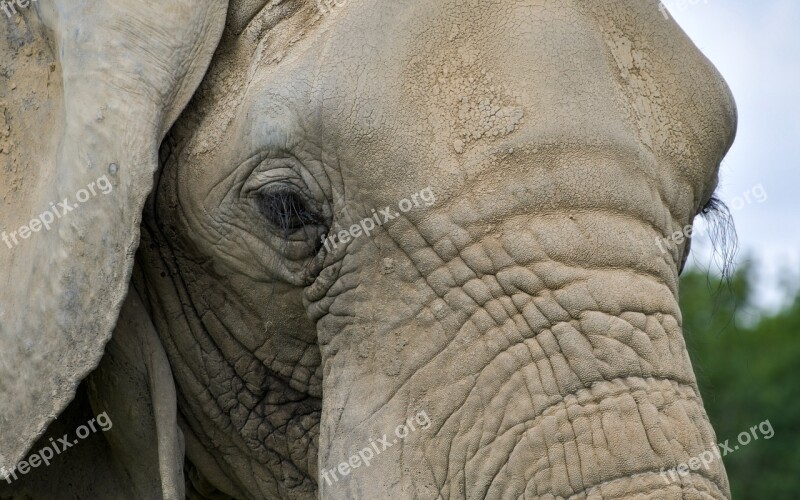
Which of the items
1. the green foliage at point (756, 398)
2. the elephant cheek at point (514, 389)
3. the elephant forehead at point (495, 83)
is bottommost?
the elephant cheek at point (514, 389)

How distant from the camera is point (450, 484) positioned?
247 cm

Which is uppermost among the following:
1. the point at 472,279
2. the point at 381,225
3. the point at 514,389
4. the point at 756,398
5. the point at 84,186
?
the point at 756,398

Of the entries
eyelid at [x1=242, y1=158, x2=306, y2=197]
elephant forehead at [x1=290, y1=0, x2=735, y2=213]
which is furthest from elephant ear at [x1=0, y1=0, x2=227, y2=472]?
elephant forehead at [x1=290, y1=0, x2=735, y2=213]

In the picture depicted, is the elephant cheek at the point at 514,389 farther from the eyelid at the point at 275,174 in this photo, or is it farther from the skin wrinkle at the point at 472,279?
the eyelid at the point at 275,174

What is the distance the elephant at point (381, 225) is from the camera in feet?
7.97

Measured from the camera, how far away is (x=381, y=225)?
2588mm

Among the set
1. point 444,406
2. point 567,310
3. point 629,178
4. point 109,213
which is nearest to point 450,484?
point 444,406

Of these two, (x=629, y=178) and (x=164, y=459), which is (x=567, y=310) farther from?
(x=164, y=459)

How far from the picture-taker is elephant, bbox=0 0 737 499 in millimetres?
2428

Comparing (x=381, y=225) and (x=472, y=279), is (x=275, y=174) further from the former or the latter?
(x=472, y=279)

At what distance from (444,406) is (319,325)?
1.18 feet

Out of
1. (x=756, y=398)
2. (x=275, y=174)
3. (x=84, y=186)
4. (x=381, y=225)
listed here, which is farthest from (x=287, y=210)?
A: (x=756, y=398)

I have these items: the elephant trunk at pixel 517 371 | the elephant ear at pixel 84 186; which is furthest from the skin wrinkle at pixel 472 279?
the elephant ear at pixel 84 186

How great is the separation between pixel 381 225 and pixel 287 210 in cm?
23
